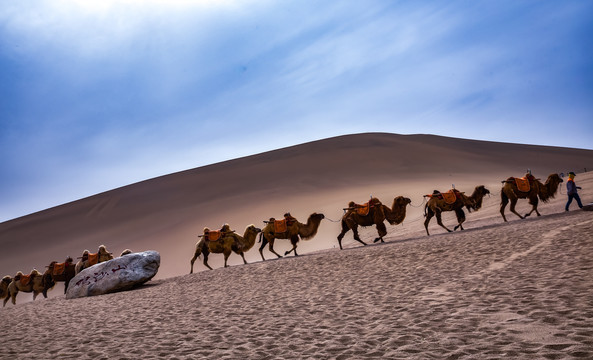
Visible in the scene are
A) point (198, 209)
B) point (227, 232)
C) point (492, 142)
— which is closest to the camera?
point (227, 232)

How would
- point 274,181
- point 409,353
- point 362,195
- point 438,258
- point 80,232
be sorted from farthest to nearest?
point 274,181, point 80,232, point 362,195, point 438,258, point 409,353

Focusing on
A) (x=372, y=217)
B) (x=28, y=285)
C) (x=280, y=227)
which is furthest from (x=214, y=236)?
(x=28, y=285)

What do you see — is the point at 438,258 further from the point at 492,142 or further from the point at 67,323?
the point at 492,142

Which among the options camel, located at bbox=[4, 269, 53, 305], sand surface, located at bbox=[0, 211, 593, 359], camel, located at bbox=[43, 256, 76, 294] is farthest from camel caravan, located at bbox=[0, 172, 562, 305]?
sand surface, located at bbox=[0, 211, 593, 359]

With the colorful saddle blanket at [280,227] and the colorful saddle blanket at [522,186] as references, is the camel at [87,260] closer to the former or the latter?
the colorful saddle blanket at [280,227]

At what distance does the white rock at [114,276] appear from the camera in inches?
532

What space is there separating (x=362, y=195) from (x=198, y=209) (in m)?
16.9

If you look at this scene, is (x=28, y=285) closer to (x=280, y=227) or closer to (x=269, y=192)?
(x=280, y=227)

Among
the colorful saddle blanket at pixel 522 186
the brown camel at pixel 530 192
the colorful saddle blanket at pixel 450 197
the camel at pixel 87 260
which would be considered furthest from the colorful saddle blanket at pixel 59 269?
the colorful saddle blanket at pixel 522 186

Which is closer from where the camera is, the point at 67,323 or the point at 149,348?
the point at 149,348

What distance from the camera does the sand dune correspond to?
34.7m

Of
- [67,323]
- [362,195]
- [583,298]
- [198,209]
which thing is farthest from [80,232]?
[583,298]

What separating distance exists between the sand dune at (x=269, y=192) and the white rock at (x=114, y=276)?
37.4 feet

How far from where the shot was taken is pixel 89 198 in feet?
210
